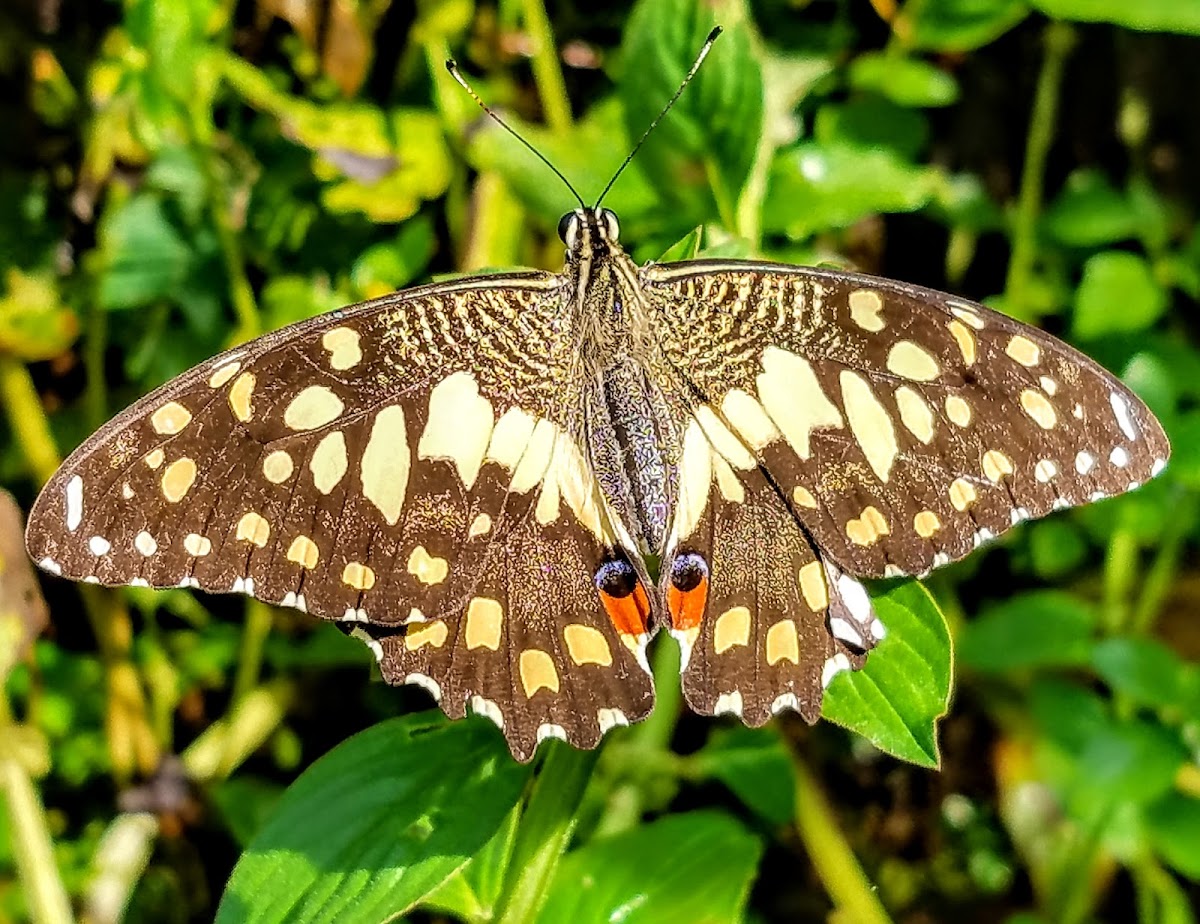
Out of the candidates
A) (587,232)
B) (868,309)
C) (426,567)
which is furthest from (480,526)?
(868,309)

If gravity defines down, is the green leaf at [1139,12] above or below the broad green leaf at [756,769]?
above

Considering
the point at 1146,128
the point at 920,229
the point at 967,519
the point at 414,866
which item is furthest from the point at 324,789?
the point at 1146,128

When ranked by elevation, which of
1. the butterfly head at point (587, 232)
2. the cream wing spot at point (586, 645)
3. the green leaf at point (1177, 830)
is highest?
the butterfly head at point (587, 232)

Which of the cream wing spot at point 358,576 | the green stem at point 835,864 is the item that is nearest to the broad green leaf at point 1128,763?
the green stem at point 835,864

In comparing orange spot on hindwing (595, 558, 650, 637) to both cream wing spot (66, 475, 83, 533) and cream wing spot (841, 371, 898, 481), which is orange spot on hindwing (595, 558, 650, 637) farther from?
cream wing spot (66, 475, 83, 533)

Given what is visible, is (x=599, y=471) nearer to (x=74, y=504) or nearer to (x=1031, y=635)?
(x=74, y=504)

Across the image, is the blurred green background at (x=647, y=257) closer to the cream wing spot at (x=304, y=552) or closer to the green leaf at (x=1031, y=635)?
the green leaf at (x=1031, y=635)

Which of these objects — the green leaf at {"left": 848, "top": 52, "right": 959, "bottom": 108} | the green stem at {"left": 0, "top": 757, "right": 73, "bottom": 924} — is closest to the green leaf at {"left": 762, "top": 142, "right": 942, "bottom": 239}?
the green leaf at {"left": 848, "top": 52, "right": 959, "bottom": 108}

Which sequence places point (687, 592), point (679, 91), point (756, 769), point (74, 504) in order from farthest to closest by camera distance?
point (756, 769), point (679, 91), point (687, 592), point (74, 504)
